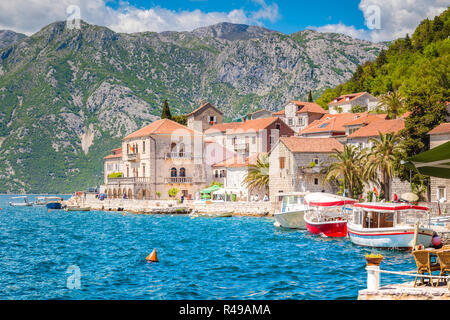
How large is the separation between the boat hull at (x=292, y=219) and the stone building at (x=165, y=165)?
35638 mm

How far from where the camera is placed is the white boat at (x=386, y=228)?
97.4ft

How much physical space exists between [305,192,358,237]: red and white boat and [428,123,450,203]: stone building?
7.57 metres

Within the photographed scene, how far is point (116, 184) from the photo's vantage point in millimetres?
84125

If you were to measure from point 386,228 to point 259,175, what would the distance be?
3543cm

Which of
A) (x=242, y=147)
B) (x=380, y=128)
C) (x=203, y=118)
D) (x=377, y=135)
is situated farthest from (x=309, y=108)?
(x=377, y=135)

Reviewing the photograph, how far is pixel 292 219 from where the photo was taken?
44.6 m

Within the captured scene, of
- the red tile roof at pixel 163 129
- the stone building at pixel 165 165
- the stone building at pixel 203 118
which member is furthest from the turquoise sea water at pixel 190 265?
the stone building at pixel 203 118

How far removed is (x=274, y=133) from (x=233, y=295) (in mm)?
63810

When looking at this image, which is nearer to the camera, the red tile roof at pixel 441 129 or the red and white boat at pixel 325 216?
the red and white boat at pixel 325 216

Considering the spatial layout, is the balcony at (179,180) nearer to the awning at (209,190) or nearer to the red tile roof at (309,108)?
the awning at (209,190)

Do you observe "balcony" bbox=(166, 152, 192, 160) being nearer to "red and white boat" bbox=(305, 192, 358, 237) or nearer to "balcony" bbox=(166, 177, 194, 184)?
"balcony" bbox=(166, 177, 194, 184)

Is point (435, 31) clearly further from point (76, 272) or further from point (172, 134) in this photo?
point (76, 272)

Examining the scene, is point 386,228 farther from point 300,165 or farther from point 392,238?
point 300,165

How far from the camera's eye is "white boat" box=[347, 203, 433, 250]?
97.4 feet
